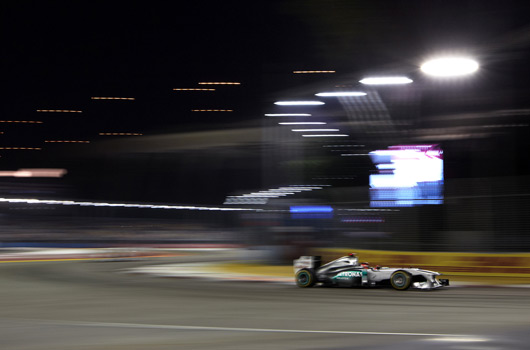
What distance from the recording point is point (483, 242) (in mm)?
16938

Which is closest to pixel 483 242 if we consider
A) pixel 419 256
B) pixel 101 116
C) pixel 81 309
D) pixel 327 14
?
pixel 419 256

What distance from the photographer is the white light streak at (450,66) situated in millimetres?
16047

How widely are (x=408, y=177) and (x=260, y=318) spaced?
37.4 ft

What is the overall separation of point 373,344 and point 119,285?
10513mm

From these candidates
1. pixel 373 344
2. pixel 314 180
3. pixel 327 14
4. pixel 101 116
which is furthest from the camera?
pixel 101 116

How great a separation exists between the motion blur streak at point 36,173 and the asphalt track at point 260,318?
5730 centimetres

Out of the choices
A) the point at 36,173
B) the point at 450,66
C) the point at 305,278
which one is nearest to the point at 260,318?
the point at 305,278

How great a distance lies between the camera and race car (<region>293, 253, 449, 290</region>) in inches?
527

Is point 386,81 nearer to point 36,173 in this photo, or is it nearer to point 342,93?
point 342,93

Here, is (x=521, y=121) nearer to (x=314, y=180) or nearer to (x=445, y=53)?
(x=445, y=53)

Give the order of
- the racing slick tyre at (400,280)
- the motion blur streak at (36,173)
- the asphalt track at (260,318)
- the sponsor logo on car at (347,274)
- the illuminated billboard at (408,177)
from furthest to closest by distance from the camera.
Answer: the motion blur streak at (36,173) < the illuminated billboard at (408,177) < the sponsor logo on car at (347,274) < the racing slick tyre at (400,280) < the asphalt track at (260,318)

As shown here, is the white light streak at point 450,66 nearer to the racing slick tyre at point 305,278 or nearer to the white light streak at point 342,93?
the white light streak at point 342,93

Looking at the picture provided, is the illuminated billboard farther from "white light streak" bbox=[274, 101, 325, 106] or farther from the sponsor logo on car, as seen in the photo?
the sponsor logo on car

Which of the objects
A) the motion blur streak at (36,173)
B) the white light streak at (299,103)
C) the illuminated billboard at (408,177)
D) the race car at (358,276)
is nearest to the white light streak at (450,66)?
the illuminated billboard at (408,177)
